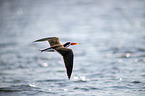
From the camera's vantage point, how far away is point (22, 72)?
12234mm

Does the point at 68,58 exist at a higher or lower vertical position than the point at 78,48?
higher

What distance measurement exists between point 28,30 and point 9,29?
4.28 ft

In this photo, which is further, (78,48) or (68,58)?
(78,48)

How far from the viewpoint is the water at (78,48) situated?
1013 cm

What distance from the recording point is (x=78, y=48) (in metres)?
15.7

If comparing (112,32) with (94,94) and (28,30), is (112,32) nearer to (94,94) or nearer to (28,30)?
(28,30)

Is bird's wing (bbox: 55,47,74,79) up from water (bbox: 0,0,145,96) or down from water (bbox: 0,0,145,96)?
up

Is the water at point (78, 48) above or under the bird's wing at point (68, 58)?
under

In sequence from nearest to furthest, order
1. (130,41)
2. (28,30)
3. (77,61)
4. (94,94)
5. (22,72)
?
(94,94) < (22,72) < (77,61) < (130,41) < (28,30)

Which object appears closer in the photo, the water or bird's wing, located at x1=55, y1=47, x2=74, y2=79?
bird's wing, located at x1=55, y1=47, x2=74, y2=79

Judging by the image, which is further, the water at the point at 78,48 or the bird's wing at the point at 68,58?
the water at the point at 78,48

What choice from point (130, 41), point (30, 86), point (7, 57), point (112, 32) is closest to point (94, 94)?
point (30, 86)

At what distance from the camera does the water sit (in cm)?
1013

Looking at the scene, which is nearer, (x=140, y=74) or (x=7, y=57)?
(x=140, y=74)
